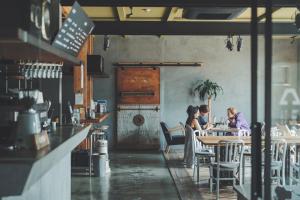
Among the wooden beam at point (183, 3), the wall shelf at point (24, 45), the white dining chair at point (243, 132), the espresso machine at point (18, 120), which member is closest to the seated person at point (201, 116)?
the white dining chair at point (243, 132)

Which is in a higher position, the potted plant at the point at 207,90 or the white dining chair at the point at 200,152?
the potted plant at the point at 207,90

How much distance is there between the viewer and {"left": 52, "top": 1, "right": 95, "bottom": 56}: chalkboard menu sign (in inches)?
157

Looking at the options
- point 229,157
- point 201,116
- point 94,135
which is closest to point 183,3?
point 229,157

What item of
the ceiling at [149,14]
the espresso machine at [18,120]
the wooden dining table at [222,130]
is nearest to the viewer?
the espresso machine at [18,120]

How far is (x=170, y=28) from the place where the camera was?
927 centimetres

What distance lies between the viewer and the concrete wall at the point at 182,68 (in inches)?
508

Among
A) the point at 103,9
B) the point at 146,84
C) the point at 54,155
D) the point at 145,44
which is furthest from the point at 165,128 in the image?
the point at 54,155

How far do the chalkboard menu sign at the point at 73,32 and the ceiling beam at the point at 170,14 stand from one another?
13.6 feet

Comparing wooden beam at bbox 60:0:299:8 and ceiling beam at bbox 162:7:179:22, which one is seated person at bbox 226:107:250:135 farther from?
wooden beam at bbox 60:0:299:8

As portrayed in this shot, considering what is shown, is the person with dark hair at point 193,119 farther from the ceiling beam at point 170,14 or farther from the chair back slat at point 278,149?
the chair back slat at point 278,149

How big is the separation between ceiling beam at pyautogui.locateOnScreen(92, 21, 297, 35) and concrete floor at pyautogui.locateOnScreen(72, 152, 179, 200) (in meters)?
2.79

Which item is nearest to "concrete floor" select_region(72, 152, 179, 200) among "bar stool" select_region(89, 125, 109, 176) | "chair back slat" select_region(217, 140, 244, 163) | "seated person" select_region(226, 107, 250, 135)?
"bar stool" select_region(89, 125, 109, 176)

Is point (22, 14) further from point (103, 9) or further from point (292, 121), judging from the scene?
point (292, 121)

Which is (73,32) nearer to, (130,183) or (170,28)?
(130,183)
